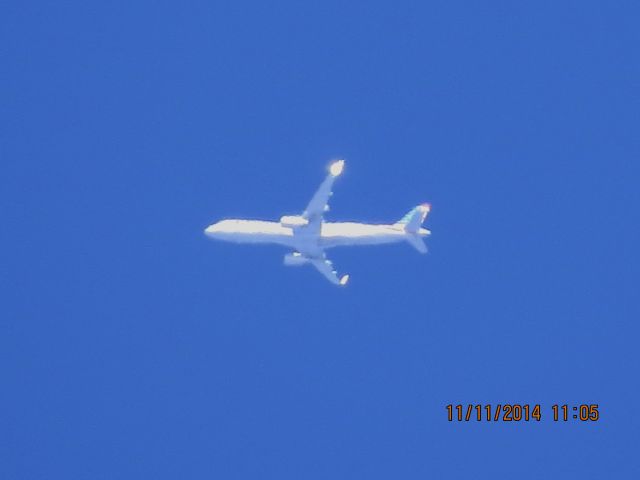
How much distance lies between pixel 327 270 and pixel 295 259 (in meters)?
2.17

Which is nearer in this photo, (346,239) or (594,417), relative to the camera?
(346,239)

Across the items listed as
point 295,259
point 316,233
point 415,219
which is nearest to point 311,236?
point 316,233

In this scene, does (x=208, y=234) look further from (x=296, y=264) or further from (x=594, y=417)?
(x=594, y=417)

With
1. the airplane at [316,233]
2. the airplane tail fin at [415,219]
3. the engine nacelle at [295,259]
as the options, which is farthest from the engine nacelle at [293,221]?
the airplane tail fin at [415,219]

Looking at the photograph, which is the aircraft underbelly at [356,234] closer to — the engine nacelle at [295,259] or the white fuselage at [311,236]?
the white fuselage at [311,236]

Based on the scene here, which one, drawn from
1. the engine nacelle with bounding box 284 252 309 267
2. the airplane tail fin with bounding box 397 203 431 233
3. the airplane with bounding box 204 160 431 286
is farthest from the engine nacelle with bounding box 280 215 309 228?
the airplane tail fin with bounding box 397 203 431 233

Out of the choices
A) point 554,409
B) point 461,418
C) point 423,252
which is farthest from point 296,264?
point 554,409

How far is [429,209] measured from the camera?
60156 mm

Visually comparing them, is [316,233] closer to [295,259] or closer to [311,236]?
[311,236]

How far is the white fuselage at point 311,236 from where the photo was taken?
58438 millimetres

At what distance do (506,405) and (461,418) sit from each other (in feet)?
10.3

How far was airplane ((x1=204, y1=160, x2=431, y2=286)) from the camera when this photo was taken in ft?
190

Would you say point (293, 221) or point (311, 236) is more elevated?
point (293, 221)

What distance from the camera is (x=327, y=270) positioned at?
6072 cm
